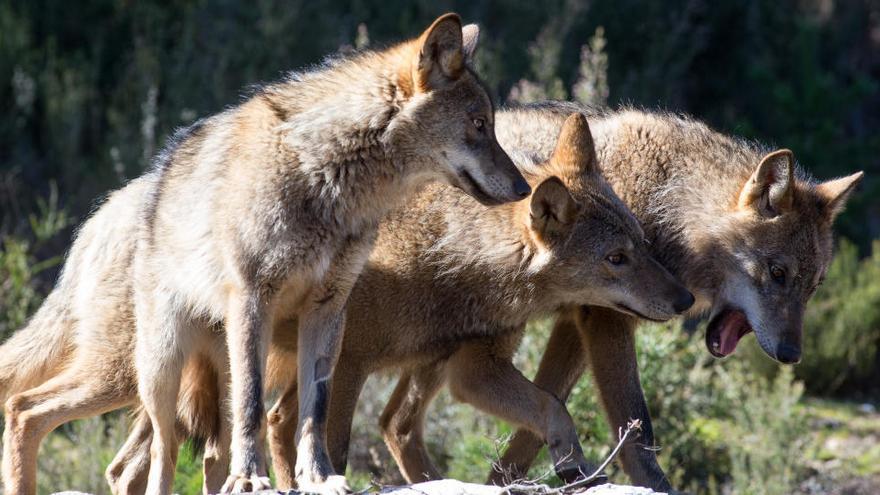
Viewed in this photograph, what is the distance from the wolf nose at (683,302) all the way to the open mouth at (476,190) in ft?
3.52

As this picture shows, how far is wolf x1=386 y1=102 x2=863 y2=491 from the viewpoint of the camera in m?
6.42

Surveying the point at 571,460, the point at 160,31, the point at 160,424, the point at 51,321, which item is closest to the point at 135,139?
the point at 160,31

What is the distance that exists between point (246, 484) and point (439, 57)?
1925 mm

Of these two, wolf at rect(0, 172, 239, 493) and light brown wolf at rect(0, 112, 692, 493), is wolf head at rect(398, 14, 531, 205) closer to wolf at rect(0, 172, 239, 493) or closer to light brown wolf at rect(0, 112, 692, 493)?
light brown wolf at rect(0, 112, 692, 493)

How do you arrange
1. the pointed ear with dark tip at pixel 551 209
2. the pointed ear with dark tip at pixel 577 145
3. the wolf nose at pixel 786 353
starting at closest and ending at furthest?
the pointed ear with dark tip at pixel 551 209 < the pointed ear with dark tip at pixel 577 145 < the wolf nose at pixel 786 353

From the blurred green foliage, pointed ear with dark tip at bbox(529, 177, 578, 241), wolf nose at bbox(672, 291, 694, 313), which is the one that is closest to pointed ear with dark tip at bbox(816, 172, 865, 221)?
wolf nose at bbox(672, 291, 694, 313)

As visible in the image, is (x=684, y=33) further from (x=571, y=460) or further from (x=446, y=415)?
(x=571, y=460)

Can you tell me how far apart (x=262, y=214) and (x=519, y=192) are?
3.51 ft

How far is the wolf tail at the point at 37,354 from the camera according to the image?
6703 millimetres

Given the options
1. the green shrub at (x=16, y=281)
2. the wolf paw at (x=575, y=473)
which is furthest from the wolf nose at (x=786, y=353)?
the green shrub at (x=16, y=281)

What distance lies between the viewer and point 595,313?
21.5ft

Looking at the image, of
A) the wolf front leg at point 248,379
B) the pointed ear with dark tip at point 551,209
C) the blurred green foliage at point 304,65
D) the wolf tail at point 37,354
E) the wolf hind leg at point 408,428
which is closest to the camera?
the wolf front leg at point 248,379

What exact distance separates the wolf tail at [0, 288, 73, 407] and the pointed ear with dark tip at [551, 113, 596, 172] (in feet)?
8.61

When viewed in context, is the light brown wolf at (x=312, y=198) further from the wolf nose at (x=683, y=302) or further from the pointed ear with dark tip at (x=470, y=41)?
the wolf nose at (x=683, y=302)
